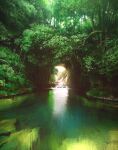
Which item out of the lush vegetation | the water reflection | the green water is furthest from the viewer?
the lush vegetation

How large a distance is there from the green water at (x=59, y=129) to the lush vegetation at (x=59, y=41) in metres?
5.22

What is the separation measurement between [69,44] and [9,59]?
561 centimetres

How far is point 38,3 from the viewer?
1017 inches

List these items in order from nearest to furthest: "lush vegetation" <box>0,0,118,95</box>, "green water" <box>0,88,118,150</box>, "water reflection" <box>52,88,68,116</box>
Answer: "green water" <box>0,88,118,150</box> < "water reflection" <box>52,88,68,116</box> < "lush vegetation" <box>0,0,118,95</box>

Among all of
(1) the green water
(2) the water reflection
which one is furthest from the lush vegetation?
(1) the green water

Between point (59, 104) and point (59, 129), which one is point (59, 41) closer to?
point (59, 104)

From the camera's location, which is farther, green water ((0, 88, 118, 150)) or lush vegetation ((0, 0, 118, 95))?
lush vegetation ((0, 0, 118, 95))

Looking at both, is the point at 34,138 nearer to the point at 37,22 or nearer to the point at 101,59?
the point at 101,59

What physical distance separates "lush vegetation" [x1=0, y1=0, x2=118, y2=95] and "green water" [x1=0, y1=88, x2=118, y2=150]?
5.22m

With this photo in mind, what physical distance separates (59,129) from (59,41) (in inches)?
493

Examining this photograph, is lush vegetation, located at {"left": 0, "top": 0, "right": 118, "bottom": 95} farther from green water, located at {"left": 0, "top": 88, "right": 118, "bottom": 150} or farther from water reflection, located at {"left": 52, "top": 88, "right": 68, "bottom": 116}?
green water, located at {"left": 0, "top": 88, "right": 118, "bottom": 150}

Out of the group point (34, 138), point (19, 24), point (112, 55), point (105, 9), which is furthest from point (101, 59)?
point (34, 138)

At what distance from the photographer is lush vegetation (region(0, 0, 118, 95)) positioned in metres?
18.3

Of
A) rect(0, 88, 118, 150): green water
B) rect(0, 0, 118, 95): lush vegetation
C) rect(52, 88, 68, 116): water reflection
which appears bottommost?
rect(0, 88, 118, 150): green water
